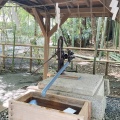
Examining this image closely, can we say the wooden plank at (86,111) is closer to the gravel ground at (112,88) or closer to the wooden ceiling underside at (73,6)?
the gravel ground at (112,88)

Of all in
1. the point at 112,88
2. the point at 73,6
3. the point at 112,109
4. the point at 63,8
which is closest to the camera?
the point at 112,109

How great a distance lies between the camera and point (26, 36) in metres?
8.73

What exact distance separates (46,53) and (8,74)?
2116 millimetres

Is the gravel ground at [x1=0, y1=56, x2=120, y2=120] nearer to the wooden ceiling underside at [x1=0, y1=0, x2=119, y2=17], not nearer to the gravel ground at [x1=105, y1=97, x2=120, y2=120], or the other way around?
the gravel ground at [x1=105, y1=97, x2=120, y2=120]

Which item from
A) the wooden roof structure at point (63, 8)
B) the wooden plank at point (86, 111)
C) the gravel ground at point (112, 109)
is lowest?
the gravel ground at point (112, 109)

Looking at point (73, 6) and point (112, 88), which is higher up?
point (73, 6)

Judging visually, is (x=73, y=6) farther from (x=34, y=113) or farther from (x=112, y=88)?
(x=34, y=113)

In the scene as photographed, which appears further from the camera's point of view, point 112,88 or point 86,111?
point 112,88

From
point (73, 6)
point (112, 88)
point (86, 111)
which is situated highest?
point (73, 6)

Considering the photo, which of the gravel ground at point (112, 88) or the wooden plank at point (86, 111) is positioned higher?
the wooden plank at point (86, 111)

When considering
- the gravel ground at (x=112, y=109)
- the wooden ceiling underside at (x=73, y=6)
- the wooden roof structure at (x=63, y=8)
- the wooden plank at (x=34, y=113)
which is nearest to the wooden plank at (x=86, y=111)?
the wooden plank at (x=34, y=113)

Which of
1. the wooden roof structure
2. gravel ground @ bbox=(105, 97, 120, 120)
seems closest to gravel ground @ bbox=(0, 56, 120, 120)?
gravel ground @ bbox=(105, 97, 120, 120)

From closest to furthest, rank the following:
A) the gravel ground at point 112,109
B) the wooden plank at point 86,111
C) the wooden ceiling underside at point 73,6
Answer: the wooden plank at point 86,111 → the gravel ground at point 112,109 → the wooden ceiling underside at point 73,6

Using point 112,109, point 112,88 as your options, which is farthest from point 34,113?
point 112,88
